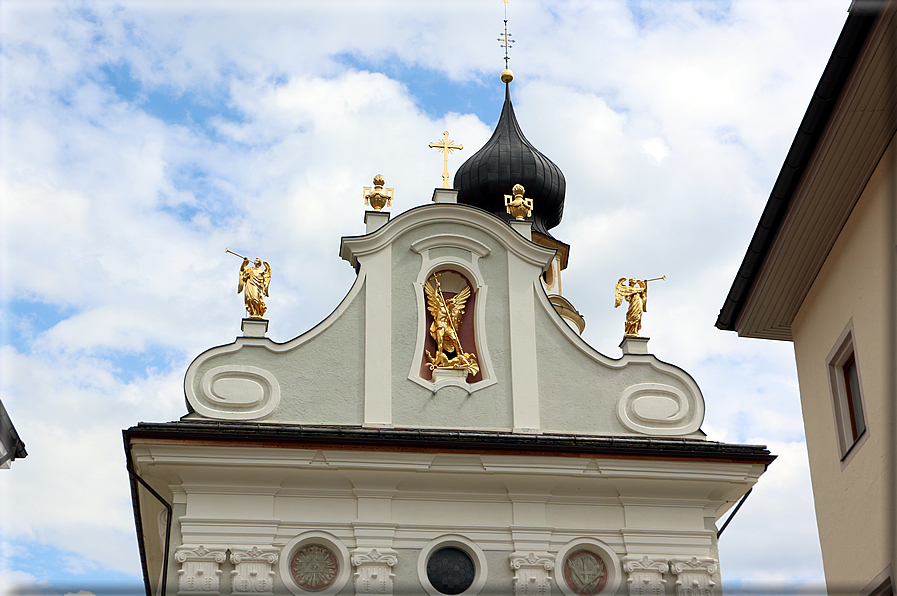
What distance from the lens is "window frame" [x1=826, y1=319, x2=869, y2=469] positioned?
31.9 feet

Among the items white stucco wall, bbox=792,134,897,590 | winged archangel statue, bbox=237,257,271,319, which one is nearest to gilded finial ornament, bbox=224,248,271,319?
winged archangel statue, bbox=237,257,271,319

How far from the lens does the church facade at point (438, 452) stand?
13695 mm

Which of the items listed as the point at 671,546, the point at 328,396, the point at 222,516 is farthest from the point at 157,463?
the point at 671,546

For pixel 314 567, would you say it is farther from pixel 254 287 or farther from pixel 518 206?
pixel 518 206

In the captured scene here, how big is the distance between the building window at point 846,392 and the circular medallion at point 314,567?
619cm

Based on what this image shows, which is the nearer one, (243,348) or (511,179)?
(243,348)

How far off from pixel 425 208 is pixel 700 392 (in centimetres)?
443

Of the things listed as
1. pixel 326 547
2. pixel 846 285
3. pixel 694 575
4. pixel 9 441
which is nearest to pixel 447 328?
pixel 326 547

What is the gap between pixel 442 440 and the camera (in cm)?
1402

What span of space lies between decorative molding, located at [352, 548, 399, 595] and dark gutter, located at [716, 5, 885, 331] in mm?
4757

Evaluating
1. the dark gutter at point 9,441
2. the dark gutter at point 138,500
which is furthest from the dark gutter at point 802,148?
the dark gutter at point 9,441

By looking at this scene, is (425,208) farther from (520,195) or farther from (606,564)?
(606,564)

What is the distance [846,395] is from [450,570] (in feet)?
18.4

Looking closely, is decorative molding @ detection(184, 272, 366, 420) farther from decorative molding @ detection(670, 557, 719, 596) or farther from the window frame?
the window frame
